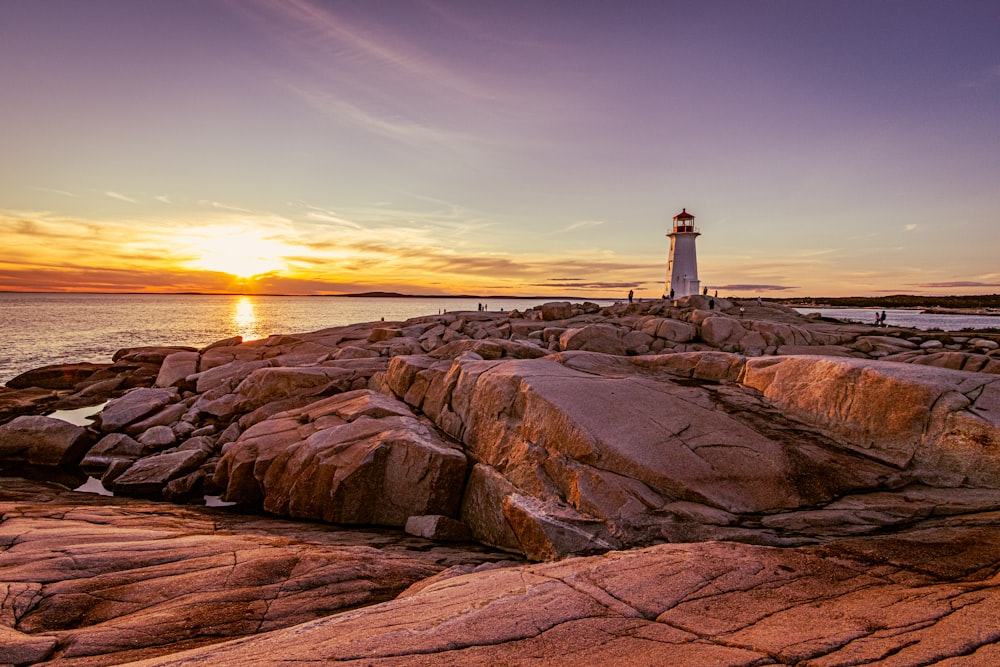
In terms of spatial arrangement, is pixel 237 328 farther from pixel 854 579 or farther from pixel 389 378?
pixel 854 579

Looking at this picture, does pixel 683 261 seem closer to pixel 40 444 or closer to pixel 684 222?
pixel 684 222

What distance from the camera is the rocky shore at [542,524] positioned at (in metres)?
3.65

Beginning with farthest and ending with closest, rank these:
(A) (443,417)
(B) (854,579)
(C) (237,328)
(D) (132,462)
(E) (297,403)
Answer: (C) (237,328), (E) (297,403), (D) (132,462), (A) (443,417), (B) (854,579)

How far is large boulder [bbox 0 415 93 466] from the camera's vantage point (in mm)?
13328

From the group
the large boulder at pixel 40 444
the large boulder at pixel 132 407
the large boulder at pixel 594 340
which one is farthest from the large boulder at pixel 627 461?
the large boulder at pixel 132 407

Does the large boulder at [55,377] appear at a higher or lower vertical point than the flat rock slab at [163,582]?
lower

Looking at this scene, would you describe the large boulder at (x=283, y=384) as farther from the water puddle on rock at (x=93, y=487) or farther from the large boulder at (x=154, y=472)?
the water puddle on rock at (x=93, y=487)

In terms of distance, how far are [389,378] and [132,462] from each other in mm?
7322

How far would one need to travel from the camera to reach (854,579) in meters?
4.41

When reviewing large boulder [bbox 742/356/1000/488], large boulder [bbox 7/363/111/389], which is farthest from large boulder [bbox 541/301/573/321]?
large boulder [bbox 7/363/111/389]

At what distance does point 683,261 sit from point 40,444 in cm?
→ 4665

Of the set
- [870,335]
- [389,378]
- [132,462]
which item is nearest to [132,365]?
[132,462]

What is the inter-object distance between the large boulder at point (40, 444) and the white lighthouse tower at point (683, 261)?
43.8 meters

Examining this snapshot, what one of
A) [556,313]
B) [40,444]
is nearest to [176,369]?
[40,444]
